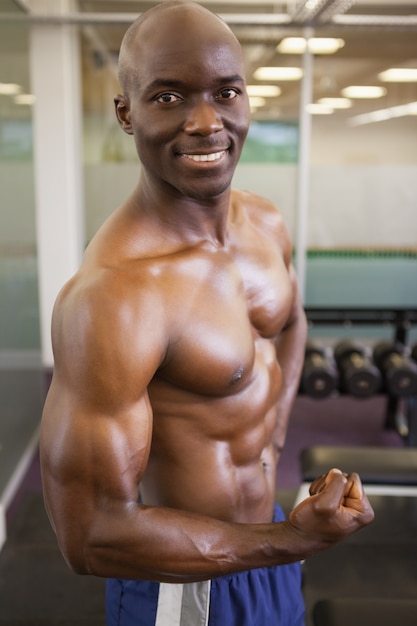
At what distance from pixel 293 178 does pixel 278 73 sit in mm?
675

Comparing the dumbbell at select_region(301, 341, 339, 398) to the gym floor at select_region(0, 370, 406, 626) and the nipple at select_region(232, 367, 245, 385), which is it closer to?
the gym floor at select_region(0, 370, 406, 626)

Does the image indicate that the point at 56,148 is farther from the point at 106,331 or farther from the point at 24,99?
the point at 106,331

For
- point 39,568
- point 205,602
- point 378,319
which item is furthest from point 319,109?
point 205,602

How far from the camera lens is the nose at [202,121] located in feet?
2.77

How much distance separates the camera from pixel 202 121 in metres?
0.85

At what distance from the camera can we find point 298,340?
140 centimetres

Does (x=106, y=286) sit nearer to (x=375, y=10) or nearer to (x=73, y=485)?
(x=73, y=485)

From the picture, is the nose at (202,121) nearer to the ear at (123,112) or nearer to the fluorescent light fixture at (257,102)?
the ear at (123,112)

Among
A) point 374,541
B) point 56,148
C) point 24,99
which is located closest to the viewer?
point 374,541

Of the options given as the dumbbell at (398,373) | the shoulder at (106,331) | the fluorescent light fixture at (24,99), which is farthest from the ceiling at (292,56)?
the shoulder at (106,331)

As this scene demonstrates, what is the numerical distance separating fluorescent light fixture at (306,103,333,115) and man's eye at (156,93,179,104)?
3439mm

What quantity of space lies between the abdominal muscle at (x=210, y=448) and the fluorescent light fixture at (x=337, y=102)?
3.34 metres

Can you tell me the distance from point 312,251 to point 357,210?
1.34 feet

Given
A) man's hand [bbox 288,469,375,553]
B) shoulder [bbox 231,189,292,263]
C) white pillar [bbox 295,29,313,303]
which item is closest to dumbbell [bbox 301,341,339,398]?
white pillar [bbox 295,29,313,303]
